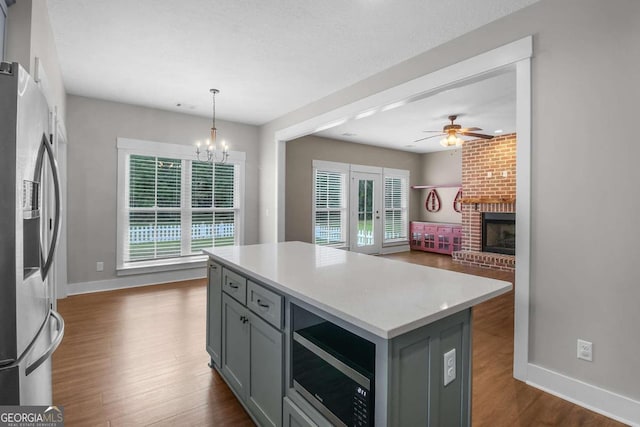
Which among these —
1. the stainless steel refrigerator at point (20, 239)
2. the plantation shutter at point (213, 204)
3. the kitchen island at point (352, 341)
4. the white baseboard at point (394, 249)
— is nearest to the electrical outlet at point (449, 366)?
the kitchen island at point (352, 341)

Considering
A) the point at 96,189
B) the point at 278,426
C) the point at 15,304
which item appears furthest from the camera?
the point at 96,189

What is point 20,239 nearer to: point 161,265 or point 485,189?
point 161,265

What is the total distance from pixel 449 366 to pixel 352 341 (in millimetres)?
394

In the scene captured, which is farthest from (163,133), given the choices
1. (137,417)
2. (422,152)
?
(422,152)

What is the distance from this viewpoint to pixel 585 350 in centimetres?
198

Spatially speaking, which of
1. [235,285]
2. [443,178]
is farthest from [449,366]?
[443,178]

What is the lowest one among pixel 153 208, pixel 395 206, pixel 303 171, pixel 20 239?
pixel 20 239

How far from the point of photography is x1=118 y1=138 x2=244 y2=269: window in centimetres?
472

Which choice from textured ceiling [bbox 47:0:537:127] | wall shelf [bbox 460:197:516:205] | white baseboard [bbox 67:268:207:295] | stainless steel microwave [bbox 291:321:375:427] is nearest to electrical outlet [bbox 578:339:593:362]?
stainless steel microwave [bbox 291:321:375:427]

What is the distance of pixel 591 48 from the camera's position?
1.96m

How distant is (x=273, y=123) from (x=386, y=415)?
510 cm

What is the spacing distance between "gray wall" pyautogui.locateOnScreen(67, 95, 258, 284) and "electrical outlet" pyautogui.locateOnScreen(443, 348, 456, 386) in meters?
4.87

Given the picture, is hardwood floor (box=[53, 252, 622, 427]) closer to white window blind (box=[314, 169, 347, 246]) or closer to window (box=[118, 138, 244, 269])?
window (box=[118, 138, 244, 269])

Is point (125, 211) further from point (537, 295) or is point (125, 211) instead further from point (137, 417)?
point (537, 295)
